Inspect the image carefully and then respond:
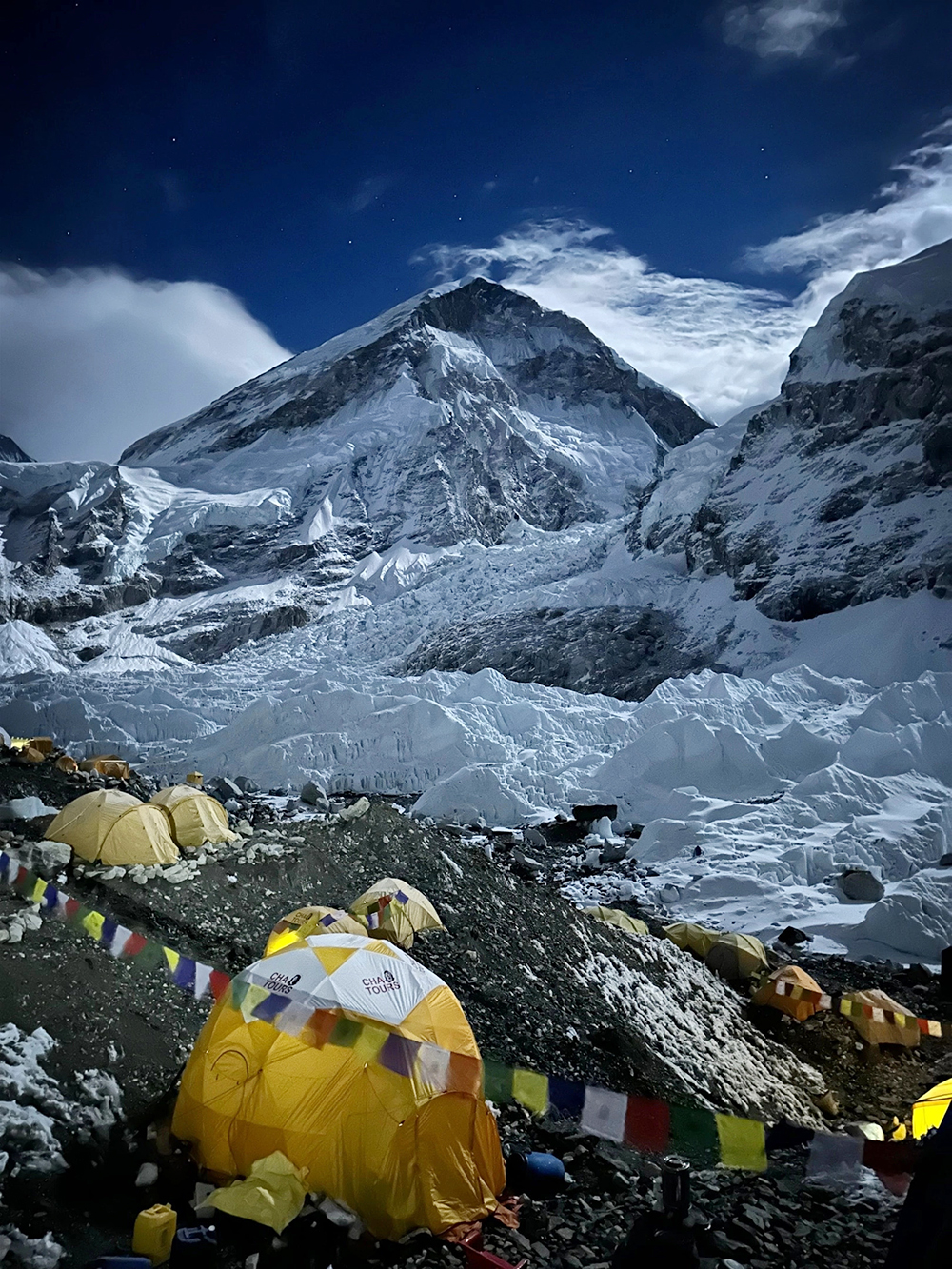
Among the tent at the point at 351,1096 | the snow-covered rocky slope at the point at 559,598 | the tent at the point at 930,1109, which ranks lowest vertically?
the tent at the point at 930,1109

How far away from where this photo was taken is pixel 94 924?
6.87 metres

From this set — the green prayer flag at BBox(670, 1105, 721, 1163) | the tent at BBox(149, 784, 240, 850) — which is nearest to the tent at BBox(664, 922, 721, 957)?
the green prayer flag at BBox(670, 1105, 721, 1163)

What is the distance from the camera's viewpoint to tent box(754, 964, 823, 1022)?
9930 millimetres

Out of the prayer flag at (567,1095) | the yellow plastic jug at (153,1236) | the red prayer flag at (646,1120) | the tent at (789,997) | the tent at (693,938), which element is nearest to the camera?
the yellow plastic jug at (153,1236)

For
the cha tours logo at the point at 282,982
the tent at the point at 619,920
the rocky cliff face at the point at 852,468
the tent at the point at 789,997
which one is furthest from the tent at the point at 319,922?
the rocky cliff face at the point at 852,468

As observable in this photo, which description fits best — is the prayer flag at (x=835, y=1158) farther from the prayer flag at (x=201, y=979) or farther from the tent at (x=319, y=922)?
the prayer flag at (x=201, y=979)

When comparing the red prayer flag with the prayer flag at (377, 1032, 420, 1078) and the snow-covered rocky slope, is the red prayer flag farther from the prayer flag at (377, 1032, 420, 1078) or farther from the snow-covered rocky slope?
the snow-covered rocky slope

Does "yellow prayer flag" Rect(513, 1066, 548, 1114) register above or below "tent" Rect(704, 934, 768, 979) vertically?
above

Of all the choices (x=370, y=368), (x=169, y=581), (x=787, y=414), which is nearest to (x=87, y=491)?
A: (x=169, y=581)

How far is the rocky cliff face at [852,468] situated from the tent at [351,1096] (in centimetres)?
4600

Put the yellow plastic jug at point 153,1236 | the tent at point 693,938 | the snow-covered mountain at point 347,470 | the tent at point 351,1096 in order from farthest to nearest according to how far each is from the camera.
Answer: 1. the snow-covered mountain at point 347,470
2. the tent at point 693,938
3. the tent at point 351,1096
4. the yellow plastic jug at point 153,1236

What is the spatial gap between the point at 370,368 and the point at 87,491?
143 feet

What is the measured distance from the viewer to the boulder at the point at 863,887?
13.8 meters

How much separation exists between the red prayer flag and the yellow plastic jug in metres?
2.98
